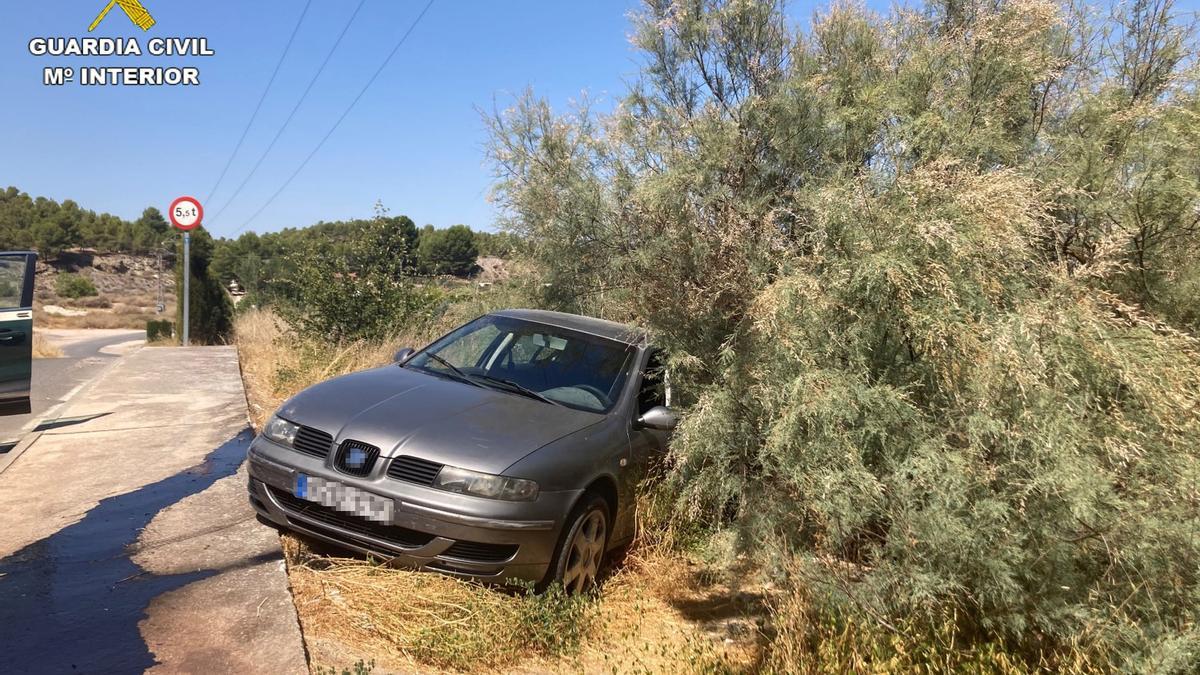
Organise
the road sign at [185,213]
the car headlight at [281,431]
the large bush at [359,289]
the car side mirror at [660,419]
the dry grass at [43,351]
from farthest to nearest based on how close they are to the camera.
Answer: the dry grass at [43,351] → the road sign at [185,213] → the large bush at [359,289] → the car side mirror at [660,419] → the car headlight at [281,431]

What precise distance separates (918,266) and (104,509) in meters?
4.97

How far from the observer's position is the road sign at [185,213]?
50.4 ft

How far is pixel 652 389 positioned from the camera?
5.16 metres

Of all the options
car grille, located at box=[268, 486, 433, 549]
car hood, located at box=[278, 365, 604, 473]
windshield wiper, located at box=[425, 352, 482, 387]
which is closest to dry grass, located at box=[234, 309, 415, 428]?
windshield wiper, located at box=[425, 352, 482, 387]

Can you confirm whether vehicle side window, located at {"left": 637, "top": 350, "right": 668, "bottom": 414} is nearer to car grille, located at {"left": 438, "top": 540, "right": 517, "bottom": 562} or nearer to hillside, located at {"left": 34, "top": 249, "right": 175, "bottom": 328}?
car grille, located at {"left": 438, "top": 540, "right": 517, "bottom": 562}

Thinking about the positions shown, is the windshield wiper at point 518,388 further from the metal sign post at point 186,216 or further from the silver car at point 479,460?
the metal sign post at point 186,216

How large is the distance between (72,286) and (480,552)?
238ft

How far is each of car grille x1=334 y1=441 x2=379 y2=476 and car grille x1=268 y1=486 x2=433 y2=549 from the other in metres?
0.21

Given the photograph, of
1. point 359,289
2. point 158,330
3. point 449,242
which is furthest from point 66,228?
point 359,289

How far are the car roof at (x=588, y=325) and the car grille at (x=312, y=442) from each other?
191 cm

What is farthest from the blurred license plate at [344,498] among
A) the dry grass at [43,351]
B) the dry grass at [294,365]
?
the dry grass at [43,351]

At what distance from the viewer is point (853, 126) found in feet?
17.6

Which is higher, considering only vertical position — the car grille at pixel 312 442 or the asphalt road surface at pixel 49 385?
the car grille at pixel 312 442

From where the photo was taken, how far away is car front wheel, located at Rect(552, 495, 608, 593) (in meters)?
4.04
